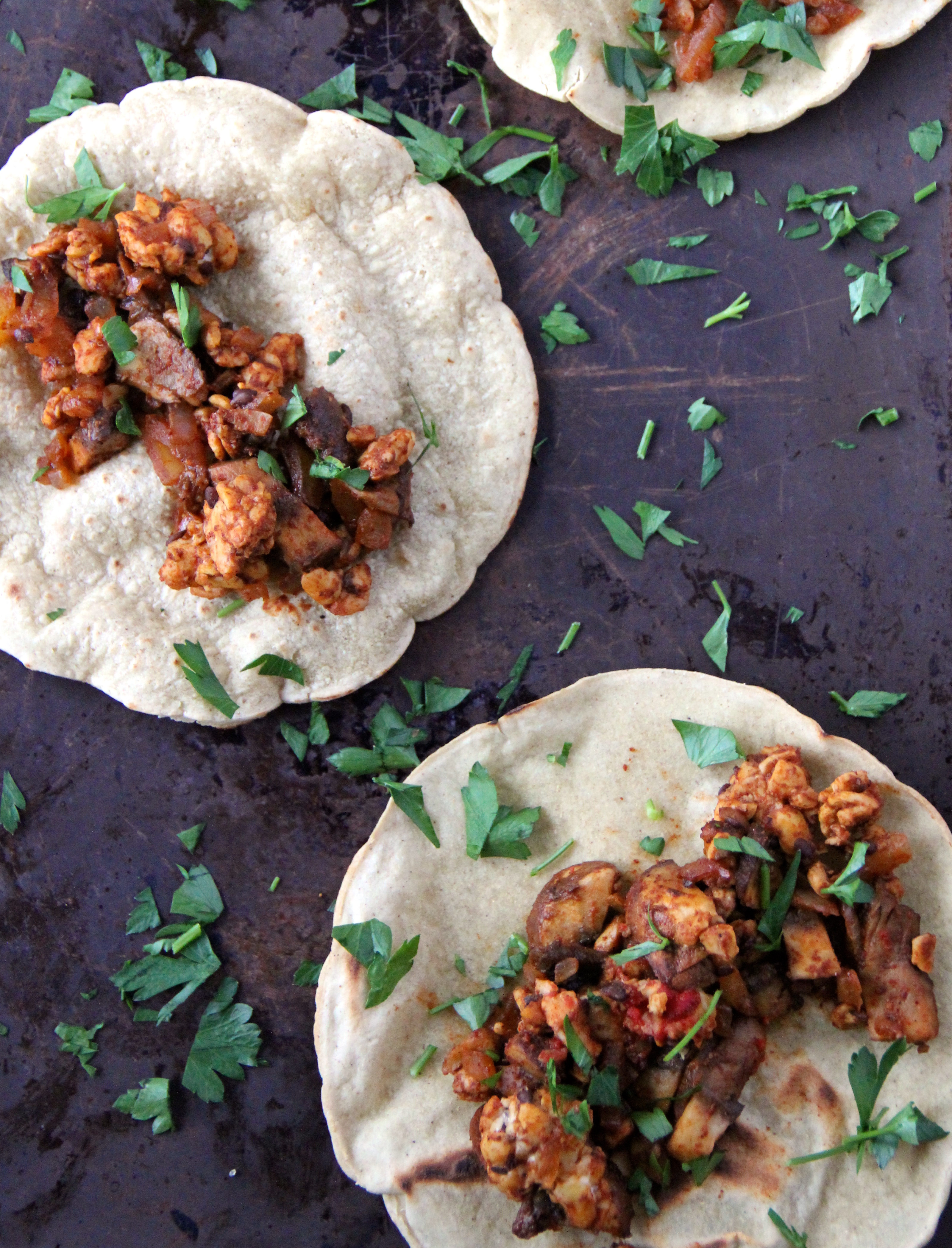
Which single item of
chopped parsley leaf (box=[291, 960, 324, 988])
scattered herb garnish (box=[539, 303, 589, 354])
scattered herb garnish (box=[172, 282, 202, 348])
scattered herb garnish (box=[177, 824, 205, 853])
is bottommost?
chopped parsley leaf (box=[291, 960, 324, 988])

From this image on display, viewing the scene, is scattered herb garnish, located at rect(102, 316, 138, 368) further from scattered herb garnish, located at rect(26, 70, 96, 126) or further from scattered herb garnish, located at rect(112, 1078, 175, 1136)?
scattered herb garnish, located at rect(112, 1078, 175, 1136)

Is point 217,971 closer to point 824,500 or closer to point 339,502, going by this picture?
point 339,502

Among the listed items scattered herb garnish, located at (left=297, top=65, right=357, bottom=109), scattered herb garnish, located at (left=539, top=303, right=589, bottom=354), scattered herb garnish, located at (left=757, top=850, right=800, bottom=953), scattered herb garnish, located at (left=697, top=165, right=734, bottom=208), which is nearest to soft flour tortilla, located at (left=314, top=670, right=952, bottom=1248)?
scattered herb garnish, located at (left=757, top=850, right=800, bottom=953)

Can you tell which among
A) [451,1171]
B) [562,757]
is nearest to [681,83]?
[562,757]

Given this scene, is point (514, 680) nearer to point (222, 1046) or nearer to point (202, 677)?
point (202, 677)

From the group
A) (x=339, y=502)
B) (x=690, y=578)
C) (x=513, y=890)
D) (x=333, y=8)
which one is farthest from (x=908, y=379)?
(x=333, y=8)

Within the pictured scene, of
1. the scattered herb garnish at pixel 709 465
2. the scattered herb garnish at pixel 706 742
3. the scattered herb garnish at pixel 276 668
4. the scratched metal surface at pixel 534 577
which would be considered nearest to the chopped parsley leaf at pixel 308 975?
the scratched metal surface at pixel 534 577
